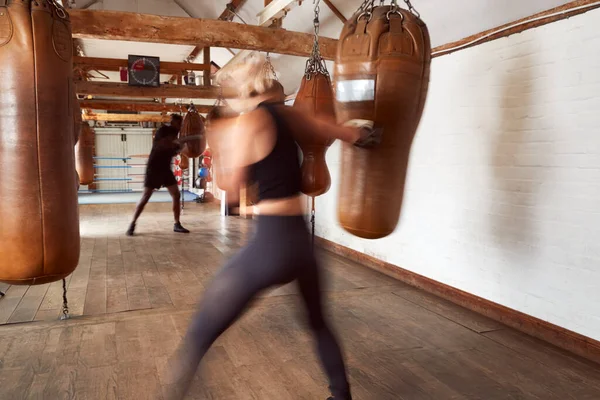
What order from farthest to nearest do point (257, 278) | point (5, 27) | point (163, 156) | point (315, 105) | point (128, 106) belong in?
1. point (128, 106)
2. point (163, 156)
3. point (315, 105)
4. point (257, 278)
5. point (5, 27)

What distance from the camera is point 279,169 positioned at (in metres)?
1.49

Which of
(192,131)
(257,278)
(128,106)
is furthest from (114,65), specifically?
(257,278)

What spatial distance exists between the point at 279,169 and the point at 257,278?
37 cm

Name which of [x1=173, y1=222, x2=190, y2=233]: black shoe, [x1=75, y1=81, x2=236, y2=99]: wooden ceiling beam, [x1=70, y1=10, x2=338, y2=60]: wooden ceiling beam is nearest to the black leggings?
[x1=70, y1=10, x2=338, y2=60]: wooden ceiling beam

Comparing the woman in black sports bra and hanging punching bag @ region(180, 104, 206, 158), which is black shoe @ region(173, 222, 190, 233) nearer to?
hanging punching bag @ region(180, 104, 206, 158)

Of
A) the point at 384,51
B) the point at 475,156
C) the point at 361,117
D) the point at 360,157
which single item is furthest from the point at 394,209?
the point at 475,156

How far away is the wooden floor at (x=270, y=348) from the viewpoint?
2.00 m

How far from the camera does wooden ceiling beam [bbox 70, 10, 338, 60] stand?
324cm

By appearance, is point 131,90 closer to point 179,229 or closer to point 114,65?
point 114,65

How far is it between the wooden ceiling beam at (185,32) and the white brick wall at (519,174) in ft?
4.15

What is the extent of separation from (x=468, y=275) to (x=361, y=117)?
76.3 inches

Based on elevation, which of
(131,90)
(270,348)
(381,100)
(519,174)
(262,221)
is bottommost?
(270,348)

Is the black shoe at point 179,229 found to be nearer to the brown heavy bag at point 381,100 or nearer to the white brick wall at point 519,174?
the white brick wall at point 519,174

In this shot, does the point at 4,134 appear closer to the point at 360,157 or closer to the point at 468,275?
the point at 360,157
